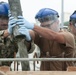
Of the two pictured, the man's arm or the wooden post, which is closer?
the wooden post

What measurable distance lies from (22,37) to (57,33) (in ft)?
2.06

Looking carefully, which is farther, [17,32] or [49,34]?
[49,34]

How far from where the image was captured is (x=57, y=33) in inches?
128

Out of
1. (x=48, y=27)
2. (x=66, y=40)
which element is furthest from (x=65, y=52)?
(x=48, y=27)

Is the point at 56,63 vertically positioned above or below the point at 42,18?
below

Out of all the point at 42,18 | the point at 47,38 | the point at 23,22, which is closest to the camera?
the point at 23,22

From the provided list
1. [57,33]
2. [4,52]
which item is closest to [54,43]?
[57,33]

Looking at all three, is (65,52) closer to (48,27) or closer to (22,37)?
(48,27)

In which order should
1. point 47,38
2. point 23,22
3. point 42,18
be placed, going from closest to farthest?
1. point 23,22
2. point 47,38
3. point 42,18

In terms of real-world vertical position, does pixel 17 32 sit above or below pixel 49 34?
above

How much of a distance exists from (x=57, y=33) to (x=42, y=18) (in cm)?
27

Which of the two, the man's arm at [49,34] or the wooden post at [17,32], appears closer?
the wooden post at [17,32]

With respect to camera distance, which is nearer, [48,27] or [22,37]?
[22,37]

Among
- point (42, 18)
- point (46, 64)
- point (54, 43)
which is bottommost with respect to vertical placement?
point (46, 64)
